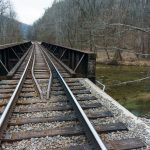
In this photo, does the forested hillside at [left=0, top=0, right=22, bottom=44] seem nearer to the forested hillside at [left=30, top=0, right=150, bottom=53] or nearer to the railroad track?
the forested hillside at [left=30, top=0, right=150, bottom=53]

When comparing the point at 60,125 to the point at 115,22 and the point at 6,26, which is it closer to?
the point at 115,22

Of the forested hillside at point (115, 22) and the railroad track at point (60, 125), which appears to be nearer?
the railroad track at point (60, 125)

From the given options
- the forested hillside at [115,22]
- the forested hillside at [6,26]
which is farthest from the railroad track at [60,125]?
the forested hillside at [6,26]

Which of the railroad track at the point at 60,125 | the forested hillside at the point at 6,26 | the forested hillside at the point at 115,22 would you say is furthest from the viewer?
the forested hillside at the point at 6,26

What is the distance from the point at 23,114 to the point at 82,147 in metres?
2.01

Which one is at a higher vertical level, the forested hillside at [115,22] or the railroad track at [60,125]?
the forested hillside at [115,22]

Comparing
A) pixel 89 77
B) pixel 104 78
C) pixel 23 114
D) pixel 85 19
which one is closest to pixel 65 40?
pixel 85 19

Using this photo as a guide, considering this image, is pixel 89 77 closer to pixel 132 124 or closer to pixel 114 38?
pixel 132 124

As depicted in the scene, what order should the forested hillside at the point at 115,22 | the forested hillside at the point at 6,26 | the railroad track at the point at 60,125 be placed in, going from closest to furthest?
1. the railroad track at the point at 60,125
2. the forested hillside at the point at 115,22
3. the forested hillside at the point at 6,26

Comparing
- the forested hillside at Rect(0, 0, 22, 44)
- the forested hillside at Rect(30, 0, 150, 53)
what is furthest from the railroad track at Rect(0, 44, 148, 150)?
the forested hillside at Rect(0, 0, 22, 44)

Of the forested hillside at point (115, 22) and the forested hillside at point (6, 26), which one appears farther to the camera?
the forested hillside at point (6, 26)

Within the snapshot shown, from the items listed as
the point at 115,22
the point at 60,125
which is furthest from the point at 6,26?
the point at 60,125

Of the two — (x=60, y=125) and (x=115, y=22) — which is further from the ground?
(x=115, y=22)

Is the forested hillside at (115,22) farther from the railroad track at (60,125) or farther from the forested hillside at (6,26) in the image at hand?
the railroad track at (60,125)
